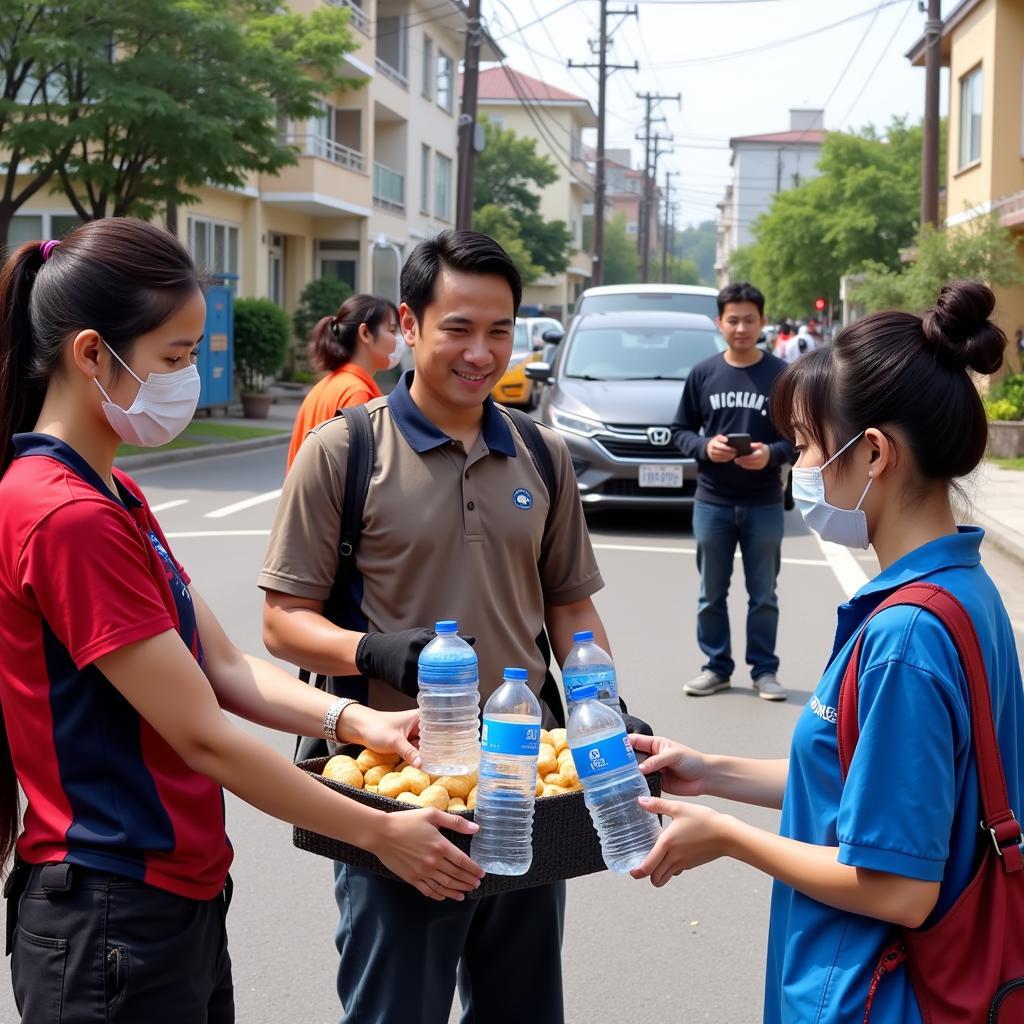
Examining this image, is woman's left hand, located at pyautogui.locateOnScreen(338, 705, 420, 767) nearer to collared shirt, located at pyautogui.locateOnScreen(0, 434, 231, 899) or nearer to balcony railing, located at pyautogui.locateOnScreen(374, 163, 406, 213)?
collared shirt, located at pyautogui.locateOnScreen(0, 434, 231, 899)

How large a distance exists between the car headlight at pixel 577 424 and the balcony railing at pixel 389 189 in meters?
29.4

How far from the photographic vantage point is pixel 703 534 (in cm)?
798

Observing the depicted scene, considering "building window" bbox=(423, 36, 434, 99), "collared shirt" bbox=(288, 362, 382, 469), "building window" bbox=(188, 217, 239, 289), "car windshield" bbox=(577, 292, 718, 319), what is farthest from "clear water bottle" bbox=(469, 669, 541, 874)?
"building window" bbox=(423, 36, 434, 99)

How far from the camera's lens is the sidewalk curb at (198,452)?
59.9 feet

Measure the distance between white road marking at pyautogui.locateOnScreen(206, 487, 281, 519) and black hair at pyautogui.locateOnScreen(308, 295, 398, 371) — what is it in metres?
6.69

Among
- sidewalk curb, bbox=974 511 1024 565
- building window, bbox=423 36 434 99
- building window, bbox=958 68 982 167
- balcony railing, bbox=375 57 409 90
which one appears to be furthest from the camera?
building window, bbox=423 36 434 99

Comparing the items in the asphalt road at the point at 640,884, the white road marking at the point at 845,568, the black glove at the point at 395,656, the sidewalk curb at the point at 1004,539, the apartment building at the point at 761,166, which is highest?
the apartment building at the point at 761,166

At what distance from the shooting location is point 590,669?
2957 mm

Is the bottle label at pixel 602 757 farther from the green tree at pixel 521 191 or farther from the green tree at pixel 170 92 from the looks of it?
the green tree at pixel 521 191

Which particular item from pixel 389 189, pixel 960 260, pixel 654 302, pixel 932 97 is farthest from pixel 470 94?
pixel 389 189

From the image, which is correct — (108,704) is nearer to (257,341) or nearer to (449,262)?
(449,262)

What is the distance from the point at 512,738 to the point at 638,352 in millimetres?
12491

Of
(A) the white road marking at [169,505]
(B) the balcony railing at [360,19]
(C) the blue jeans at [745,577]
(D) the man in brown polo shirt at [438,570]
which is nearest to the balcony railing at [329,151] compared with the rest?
(B) the balcony railing at [360,19]

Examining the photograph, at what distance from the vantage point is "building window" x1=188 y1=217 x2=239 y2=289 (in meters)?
30.5
